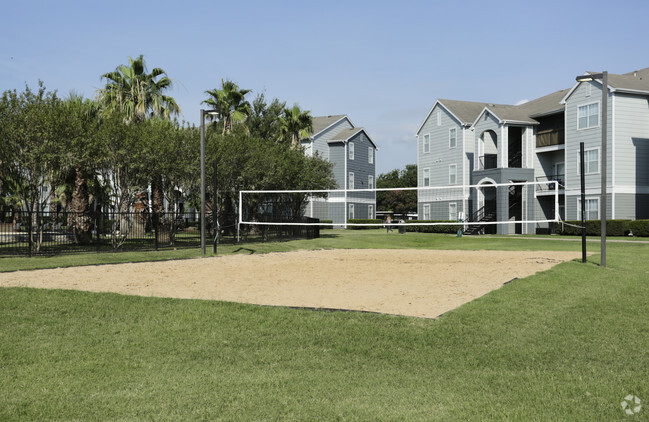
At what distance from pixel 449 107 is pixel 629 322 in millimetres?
42853

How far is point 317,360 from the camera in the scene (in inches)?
279

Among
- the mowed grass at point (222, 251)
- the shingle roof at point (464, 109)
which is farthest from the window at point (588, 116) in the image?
the mowed grass at point (222, 251)

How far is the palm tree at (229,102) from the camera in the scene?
1553 inches

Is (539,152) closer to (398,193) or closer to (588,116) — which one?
(588,116)

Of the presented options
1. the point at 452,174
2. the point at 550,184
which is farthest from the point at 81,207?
the point at 550,184

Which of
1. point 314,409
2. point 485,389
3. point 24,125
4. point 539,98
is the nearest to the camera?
point 314,409

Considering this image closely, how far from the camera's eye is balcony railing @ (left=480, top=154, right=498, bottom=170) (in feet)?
151

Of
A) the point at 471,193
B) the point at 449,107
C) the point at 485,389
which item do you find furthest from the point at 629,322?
the point at 449,107

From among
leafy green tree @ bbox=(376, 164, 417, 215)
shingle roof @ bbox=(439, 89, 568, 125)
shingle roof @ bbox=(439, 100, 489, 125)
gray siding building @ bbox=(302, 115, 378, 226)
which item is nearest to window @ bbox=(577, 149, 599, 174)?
shingle roof @ bbox=(439, 89, 568, 125)

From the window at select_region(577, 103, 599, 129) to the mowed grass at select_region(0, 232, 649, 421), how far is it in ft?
102

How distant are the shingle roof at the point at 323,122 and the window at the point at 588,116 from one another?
28663 millimetres

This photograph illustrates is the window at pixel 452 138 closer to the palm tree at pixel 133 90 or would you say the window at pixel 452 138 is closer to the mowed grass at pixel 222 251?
the mowed grass at pixel 222 251

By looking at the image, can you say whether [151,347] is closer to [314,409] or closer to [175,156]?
[314,409]

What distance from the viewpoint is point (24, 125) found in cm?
2089
